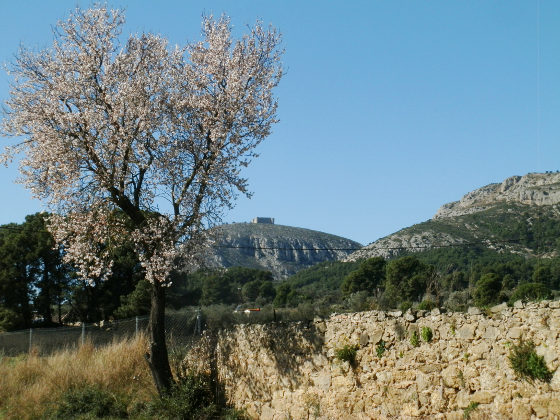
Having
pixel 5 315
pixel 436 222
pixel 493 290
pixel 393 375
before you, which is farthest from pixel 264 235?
pixel 393 375

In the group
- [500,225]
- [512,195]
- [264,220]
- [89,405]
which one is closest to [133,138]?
[89,405]

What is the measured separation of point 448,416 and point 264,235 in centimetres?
7214

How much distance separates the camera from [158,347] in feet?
46.6

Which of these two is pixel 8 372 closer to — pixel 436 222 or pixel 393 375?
pixel 393 375

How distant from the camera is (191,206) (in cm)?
1436

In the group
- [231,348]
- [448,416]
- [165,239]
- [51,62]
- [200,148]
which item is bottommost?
[448,416]

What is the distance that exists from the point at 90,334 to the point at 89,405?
552cm

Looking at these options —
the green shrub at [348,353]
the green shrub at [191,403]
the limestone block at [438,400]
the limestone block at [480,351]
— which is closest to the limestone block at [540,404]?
the limestone block at [480,351]

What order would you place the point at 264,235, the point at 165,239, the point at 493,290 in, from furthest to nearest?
the point at 264,235 → the point at 493,290 → the point at 165,239

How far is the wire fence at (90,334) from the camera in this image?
17.7m

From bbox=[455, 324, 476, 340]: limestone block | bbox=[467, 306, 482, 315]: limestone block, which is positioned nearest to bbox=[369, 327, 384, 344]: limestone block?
bbox=[455, 324, 476, 340]: limestone block

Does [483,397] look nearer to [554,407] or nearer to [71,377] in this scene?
[554,407]

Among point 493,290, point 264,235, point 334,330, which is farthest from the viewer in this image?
point 264,235

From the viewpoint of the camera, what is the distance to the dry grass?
50.2ft
